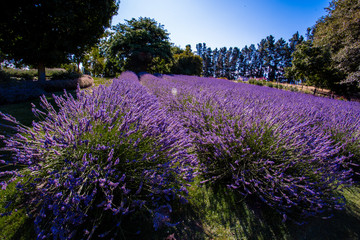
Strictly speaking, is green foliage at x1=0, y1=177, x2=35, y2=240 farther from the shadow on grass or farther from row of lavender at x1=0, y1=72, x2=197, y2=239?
the shadow on grass

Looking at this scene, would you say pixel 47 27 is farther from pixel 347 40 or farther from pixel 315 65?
pixel 315 65

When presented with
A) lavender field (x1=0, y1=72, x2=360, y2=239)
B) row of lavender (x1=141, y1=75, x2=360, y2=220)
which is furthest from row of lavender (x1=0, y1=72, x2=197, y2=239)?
row of lavender (x1=141, y1=75, x2=360, y2=220)

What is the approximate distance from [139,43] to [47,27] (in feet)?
30.1

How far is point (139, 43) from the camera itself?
15617mm

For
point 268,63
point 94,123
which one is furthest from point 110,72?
point 268,63

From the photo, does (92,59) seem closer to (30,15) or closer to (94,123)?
(30,15)

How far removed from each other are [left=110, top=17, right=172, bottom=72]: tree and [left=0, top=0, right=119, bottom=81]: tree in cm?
671

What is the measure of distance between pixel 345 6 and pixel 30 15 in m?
18.3

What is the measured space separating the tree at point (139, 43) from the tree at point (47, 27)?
6.71 m

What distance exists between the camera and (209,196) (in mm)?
1721

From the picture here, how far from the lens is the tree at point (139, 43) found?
15180 millimetres

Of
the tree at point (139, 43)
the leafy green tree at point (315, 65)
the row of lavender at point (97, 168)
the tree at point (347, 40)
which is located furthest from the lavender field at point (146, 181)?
the tree at point (139, 43)

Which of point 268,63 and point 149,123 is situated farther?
point 268,63

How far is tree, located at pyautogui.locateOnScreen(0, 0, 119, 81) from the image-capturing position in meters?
6.51
